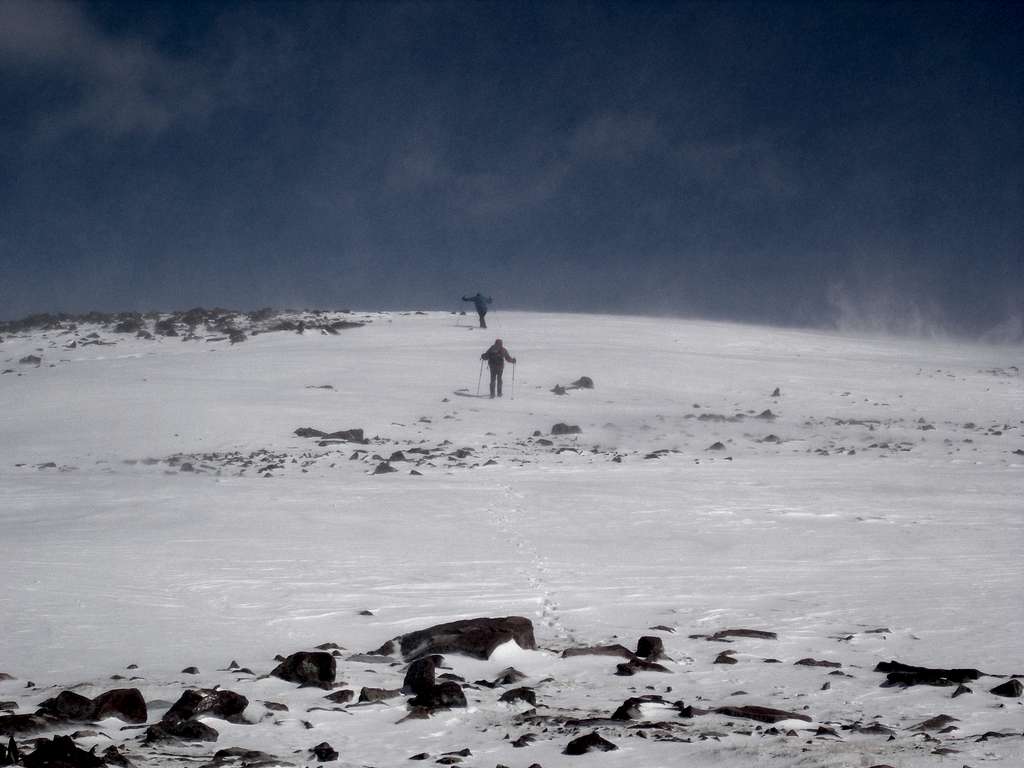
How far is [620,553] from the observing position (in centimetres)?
1000

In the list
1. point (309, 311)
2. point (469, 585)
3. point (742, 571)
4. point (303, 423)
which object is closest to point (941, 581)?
point (742, 571)

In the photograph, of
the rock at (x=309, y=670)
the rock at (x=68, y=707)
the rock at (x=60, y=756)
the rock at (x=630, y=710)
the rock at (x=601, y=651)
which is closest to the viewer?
the rock at (x=60, y=756)

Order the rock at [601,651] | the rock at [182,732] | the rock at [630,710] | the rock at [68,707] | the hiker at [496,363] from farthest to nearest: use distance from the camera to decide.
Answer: the hiker at [496,363]
the rock at [601,651]
the rock at [630,710]
the rock at [68,707]
the rock at [182,732]

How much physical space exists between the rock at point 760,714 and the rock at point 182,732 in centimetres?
245

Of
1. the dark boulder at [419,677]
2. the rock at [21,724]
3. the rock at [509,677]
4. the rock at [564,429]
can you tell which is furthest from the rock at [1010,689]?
the rock at [564,429]

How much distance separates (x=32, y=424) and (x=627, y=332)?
82.0 feet

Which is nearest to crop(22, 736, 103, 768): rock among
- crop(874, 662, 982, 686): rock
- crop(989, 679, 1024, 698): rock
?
crop(874, 662, 982, 686): rock

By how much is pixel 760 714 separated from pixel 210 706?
8.80 ft

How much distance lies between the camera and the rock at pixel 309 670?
5.16 m

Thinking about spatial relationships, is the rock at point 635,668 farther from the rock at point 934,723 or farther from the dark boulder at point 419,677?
the rock at point 934,723

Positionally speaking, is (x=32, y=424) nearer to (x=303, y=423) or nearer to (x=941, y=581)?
(x=303, y=423)

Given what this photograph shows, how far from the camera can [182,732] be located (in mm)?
4211

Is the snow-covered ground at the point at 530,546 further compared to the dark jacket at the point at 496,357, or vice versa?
the dark jacket at the point at 496,357

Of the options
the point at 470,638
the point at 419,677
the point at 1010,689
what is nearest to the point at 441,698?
the point at 419,677
